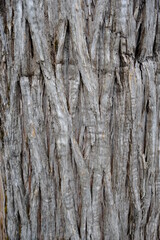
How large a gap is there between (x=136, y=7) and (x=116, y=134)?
0.88 meters

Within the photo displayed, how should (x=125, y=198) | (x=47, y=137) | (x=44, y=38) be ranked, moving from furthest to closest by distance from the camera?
(x=125, y=198) → (x=47, y=137) → (x=44, y=38)

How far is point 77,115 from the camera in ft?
4.58

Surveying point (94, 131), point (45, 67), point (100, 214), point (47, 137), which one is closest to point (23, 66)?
point (45, 67)

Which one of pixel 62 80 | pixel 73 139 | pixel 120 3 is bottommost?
pixel 73 139

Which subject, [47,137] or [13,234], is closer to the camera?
[47,137]

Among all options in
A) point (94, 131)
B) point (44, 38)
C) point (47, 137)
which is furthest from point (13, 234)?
point (44, 38)

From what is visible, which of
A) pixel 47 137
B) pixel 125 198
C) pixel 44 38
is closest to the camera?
pixel 44 38

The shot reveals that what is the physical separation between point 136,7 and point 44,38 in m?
0.67

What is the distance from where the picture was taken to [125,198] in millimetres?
1538

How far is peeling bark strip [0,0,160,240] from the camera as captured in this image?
133cm

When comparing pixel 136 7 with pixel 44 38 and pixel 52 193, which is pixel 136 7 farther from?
pixel 52 193

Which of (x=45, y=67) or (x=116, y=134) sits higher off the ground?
(x=45, y=67)

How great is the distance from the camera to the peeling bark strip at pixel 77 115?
1326 mm

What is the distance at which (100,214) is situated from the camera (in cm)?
148
